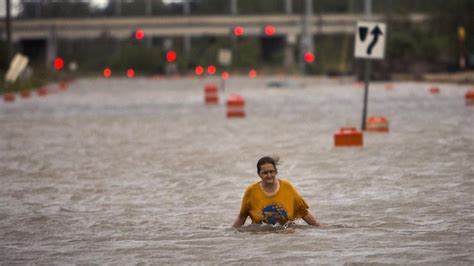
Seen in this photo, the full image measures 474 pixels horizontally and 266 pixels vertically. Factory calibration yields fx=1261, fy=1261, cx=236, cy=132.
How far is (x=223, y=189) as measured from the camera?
1579 centimetres

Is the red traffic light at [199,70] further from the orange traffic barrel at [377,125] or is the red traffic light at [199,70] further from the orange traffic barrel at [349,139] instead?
the orange traffic barrel at [349,139]

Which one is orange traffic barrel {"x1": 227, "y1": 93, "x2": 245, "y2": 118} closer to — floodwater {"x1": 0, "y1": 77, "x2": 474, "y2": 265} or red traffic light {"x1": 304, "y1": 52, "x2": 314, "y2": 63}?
floodwater {"x1": 0, "y1": 77, "x2": 474, "y2": 265}

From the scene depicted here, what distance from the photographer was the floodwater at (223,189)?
10844 millimetres

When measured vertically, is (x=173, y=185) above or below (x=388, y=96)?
above

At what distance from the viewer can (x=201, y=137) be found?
24.9 m

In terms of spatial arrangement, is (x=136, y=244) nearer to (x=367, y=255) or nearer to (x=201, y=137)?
(x=367, y=255)

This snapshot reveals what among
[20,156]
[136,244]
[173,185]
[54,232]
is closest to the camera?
[136,244]

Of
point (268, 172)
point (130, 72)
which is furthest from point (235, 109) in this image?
point (130, 72)

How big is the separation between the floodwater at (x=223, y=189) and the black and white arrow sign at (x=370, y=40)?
1573 millimetres

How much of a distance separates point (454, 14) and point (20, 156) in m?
67.1

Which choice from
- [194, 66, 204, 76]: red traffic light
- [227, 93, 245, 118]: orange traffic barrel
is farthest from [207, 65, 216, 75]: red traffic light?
[227, 93, 245, 118]: orange traffic barrel

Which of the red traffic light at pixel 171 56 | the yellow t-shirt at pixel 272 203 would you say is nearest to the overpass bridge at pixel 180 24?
the red traffic light at pixel 171 56

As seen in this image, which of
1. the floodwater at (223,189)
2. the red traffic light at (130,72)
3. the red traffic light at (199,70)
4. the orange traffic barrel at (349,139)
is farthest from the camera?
the red traffic light at (130,72)

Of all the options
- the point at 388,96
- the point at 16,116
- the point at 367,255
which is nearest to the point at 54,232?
the point at 367,255
